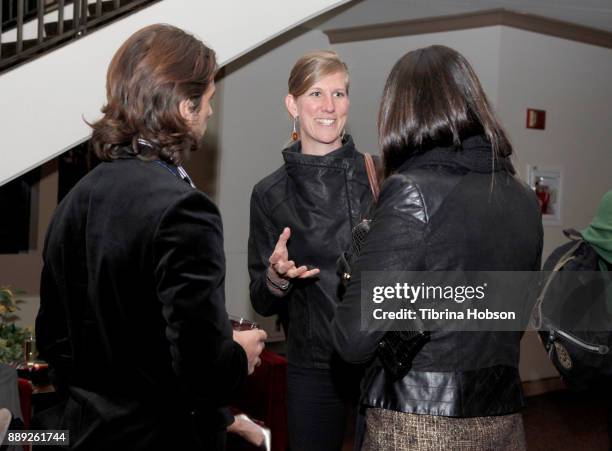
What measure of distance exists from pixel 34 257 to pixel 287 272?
3936 millimetres

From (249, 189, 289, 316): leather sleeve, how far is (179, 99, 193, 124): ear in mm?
958

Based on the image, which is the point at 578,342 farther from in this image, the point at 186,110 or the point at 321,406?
the point at 186,110

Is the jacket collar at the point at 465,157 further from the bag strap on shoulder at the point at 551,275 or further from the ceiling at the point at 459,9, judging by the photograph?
the ceiling at the point at 459,9

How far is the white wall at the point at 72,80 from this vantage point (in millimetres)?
3859

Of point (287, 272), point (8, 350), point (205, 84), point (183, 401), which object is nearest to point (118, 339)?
point (183, 401)

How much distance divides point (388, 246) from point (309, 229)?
97 cm

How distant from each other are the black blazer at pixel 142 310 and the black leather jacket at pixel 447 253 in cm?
29

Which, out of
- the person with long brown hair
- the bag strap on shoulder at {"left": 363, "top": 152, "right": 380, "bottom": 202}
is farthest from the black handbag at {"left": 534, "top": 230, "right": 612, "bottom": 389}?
the person with long brown hair

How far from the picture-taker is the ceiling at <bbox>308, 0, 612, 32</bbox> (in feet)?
17.4

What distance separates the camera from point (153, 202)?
1.40 meters

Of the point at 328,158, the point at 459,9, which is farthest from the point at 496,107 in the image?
the point at 328,158

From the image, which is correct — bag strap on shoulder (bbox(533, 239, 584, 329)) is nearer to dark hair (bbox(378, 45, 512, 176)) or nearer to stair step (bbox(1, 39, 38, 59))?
dark hair (bbox(378, 45, 512, 176))

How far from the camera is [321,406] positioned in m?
2.27

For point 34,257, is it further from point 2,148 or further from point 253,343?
point 253,343
